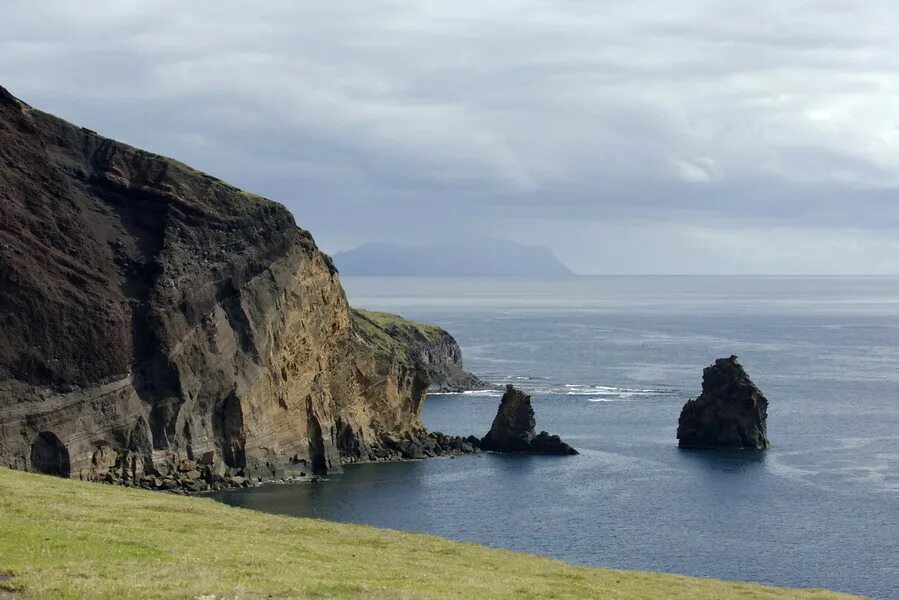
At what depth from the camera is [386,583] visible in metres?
33.1

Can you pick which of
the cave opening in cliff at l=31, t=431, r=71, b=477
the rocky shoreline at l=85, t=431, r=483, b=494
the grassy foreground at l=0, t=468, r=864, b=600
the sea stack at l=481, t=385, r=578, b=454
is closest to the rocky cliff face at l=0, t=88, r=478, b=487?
the cave opening in cliff at l=31, t=431, r=71, b=477

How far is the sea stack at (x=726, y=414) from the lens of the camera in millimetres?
126562

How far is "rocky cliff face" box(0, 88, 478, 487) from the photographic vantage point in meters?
88.2

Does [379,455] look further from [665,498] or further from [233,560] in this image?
[233,560]

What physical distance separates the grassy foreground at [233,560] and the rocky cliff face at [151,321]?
33667 mm

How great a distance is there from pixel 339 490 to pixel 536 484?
62.2ft

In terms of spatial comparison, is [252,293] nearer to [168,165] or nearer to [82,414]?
[168,165]

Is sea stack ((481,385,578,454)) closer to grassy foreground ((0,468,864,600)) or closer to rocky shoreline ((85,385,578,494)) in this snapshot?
rocky shoreline ((85,385,578,494))

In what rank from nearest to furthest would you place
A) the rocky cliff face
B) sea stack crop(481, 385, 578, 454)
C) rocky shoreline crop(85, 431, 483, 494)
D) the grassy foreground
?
the grassy foreground < rocky shoreline crop(85, 431, 483, 494) < the rocky cliff face < sea stack crop(481, 385, 578, 454)

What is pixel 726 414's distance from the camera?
128250mm

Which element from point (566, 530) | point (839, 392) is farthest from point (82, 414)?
point (839, 392)

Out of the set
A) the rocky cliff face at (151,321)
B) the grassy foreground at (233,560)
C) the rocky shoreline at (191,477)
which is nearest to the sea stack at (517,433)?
the rocky shoreline at (191,477)

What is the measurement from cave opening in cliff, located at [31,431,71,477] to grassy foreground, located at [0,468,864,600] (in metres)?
29.6

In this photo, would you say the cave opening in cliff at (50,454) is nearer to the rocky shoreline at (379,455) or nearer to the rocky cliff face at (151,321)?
the rocky cliff face at (151,321)
